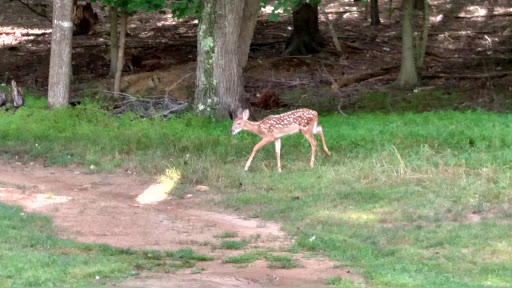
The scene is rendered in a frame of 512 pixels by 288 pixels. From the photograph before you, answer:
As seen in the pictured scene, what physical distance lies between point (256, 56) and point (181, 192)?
14168 millimetres

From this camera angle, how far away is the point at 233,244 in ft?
31.4

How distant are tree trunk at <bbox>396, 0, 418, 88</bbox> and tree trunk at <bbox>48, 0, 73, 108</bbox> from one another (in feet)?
28.1

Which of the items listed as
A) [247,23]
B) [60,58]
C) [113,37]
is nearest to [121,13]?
[113,37]

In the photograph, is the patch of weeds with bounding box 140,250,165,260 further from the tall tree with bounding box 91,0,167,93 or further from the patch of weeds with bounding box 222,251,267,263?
the tall tree with bounding box 91,0,167,93

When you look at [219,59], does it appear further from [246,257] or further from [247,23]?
[246,257]

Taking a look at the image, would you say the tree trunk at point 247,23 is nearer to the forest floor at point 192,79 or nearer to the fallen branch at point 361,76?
the forest floor at point 192,79

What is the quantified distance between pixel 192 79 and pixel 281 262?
45.0ft

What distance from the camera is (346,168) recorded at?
12.9 metres

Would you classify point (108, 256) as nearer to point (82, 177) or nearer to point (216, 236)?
point (216, 236)

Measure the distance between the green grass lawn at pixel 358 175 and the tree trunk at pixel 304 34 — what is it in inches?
348

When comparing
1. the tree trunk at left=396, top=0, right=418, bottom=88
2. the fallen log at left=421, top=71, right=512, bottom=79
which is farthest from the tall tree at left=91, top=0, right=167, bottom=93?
the fallen log at left=421, top=71, right=512, bottom=79

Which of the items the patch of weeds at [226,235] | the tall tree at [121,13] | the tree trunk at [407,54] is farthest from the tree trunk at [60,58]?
the patch of weeds at [226,235]

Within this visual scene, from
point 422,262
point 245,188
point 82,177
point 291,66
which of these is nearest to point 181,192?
point 245,188

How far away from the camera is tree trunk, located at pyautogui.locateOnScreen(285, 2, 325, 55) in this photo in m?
26.6
